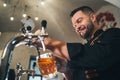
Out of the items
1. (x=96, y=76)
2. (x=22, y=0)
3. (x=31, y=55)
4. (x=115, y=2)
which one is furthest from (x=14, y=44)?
(x=31, y=55)

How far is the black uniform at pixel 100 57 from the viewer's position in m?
0.79

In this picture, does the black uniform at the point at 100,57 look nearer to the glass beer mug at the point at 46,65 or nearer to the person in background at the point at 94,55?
the person in background at the point at 94,55

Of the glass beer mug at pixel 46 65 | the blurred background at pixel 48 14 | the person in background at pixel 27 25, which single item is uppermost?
the blurred background at pixel 48 14

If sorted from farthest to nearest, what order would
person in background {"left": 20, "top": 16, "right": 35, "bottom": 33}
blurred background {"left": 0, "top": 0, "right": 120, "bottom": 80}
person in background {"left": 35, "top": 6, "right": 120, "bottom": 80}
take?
blurred background {"left": 0, "top": 0, "right": 120, "bottom": 80}, person in background {"left": 35, "top": 6, "right": 120, "bottom": 80}, person in background {"left": 20, "top": 16, "right": 35, "bottom": 33}

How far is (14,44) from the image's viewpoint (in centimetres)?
61

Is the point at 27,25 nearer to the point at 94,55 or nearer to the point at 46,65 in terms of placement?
the point at 46,65

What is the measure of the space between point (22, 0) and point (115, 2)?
1.99m

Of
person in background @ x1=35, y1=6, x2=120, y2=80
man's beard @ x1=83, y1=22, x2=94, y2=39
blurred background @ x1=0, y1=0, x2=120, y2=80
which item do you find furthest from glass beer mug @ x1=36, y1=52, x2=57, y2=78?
blurred background @ x1=0, y1=0, x2=120, y2=80

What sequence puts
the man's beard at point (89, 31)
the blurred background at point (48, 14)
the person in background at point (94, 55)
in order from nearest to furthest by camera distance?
the person in background at point (94, 55)
the man's beard at point (89, 31)
the blurred background at point (48, 14)

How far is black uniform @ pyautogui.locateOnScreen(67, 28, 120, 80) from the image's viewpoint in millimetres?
792

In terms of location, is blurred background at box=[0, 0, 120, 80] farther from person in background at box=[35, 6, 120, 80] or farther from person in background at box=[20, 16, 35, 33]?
person in background at box=[20, 16, 35, 33]

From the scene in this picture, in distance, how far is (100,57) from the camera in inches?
31.7

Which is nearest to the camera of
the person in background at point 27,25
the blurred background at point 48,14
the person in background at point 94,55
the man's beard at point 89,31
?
the person in background at point 27,25

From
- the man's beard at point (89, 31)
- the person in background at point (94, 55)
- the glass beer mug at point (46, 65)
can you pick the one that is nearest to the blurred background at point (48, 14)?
the man's beard at point (89, 31)
